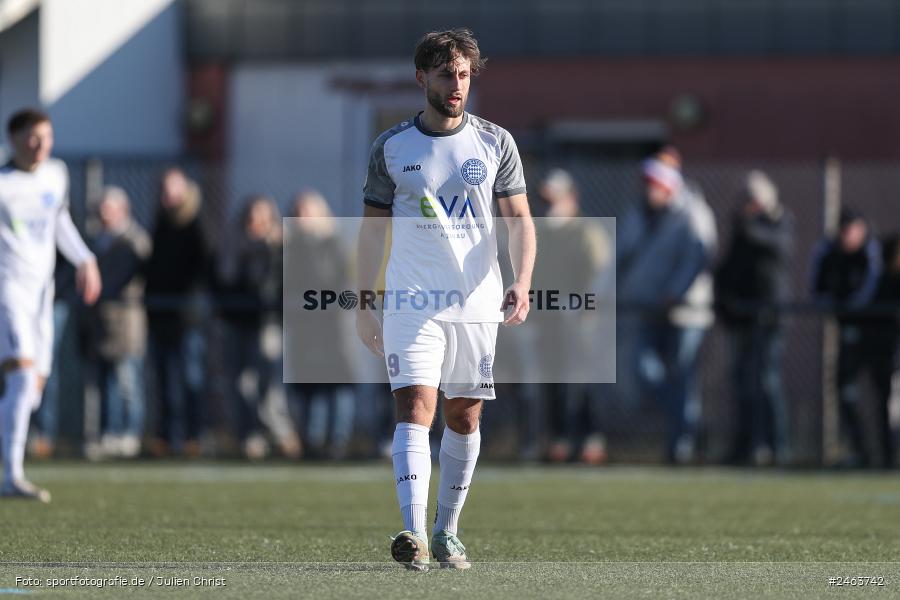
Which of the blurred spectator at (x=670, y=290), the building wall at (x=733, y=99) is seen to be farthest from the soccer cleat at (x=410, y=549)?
the building wall at (x=733, y=99)

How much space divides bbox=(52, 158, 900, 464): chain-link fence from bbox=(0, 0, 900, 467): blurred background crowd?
0.09ft

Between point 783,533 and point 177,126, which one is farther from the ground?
point 177,126

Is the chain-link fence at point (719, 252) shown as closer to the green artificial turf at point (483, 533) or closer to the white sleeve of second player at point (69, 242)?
the green artificial turf at point (483, 533)

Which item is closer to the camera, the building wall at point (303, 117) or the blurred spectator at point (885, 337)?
the blurred spectator at point (885, 337)

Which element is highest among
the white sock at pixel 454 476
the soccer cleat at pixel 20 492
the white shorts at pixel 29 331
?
the white shorts at pixel 29 331

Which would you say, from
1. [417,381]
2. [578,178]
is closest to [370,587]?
[417,381]

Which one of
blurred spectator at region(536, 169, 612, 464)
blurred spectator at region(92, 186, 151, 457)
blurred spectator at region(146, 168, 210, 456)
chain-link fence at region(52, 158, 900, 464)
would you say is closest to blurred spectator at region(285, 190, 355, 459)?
chain-link fence at region(52, 158, 900, 464)

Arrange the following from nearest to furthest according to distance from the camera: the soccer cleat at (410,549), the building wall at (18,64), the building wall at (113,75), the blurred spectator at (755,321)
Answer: the soccer cleat at (410,549)
the blurred spectator at (755,321)
the building wall at (113,75)
the building wall at (18,64)

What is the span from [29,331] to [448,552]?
4262mm

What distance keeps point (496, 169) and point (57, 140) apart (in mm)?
10809

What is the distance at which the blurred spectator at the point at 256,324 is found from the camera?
47.5ft

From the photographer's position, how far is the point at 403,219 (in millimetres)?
7047

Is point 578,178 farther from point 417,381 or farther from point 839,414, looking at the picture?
point 417,381

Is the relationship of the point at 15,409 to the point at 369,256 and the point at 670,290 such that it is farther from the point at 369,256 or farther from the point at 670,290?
the point at 670,290
